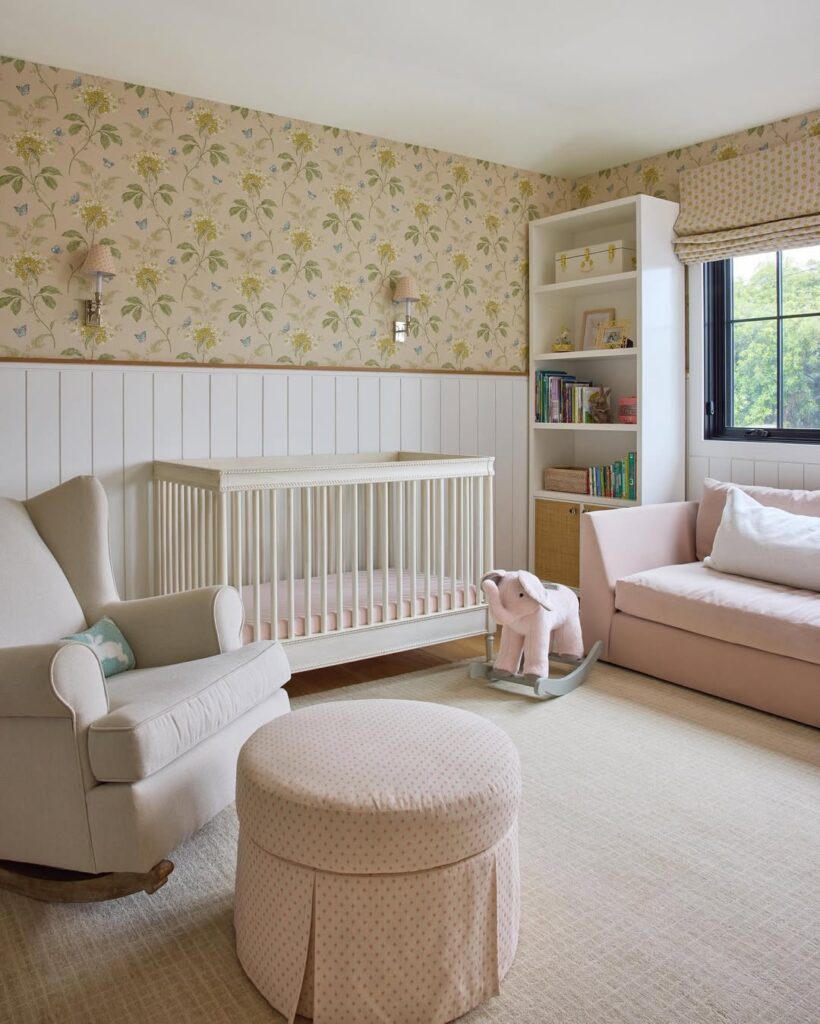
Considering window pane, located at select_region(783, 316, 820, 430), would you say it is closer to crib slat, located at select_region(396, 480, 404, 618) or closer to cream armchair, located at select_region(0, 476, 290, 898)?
crib slat, located at select_region(396, 480, 404, 618)

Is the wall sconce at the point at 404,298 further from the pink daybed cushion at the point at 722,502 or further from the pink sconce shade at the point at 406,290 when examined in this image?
the pink daybed cushion at the point at 722,502

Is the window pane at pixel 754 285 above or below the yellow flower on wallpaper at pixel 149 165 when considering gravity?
below

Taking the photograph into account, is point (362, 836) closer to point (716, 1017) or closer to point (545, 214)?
point (716, 1017)

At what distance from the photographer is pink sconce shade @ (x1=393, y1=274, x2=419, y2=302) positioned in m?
4.06

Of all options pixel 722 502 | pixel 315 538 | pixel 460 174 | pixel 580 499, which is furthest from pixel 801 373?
pixel 315 538

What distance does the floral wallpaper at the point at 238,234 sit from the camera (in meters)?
3.19

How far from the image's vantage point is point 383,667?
3.75 m

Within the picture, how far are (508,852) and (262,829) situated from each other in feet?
1.53

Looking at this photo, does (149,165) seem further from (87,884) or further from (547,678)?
(87,884)

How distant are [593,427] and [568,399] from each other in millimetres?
275

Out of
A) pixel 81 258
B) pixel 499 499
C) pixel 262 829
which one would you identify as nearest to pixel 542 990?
pixel 262 829

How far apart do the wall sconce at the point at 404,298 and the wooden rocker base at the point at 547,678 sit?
5.29 ft

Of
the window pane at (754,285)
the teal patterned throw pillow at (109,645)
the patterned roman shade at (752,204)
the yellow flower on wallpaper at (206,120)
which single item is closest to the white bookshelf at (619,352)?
the patterned roman shade at (752,204)

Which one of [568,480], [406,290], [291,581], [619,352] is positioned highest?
[406,290]
